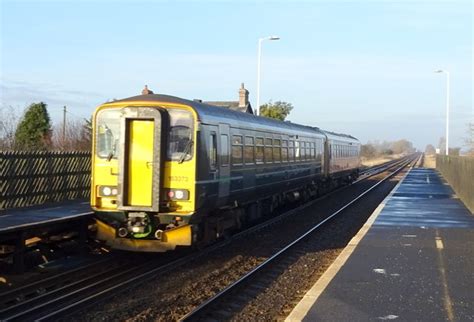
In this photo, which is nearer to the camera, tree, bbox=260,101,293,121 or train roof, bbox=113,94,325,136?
train roof, bbox=113,94,325,136

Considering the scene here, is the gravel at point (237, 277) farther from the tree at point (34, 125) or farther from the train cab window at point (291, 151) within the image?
the tree at point (34, 125)

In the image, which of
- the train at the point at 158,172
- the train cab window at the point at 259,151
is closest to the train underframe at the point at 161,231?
the train at the point at 158,172

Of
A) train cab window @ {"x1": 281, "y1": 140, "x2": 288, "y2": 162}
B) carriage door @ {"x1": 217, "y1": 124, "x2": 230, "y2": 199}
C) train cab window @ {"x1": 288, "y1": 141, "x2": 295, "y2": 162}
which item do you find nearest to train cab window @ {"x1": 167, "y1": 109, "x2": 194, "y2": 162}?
carriage door @ {"x1": 217, "y1": 124, "x2": 230, "y2": 199}

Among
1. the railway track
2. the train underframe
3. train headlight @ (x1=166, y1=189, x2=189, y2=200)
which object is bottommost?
the railway track

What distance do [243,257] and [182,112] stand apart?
328cm

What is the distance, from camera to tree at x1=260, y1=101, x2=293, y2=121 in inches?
1619

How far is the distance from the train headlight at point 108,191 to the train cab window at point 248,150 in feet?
12.5

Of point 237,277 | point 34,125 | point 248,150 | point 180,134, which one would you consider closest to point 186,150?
point 180,134

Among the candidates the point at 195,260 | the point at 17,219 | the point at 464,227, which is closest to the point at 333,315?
the point at 195,260

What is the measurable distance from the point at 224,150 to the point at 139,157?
2.12 metres

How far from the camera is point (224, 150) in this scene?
12.3m

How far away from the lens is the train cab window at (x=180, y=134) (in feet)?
35.5

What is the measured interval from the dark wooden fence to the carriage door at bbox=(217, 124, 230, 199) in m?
7.02

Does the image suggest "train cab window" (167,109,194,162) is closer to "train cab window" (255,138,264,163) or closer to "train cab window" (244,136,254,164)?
"train cab window" (244,136,254,164)
